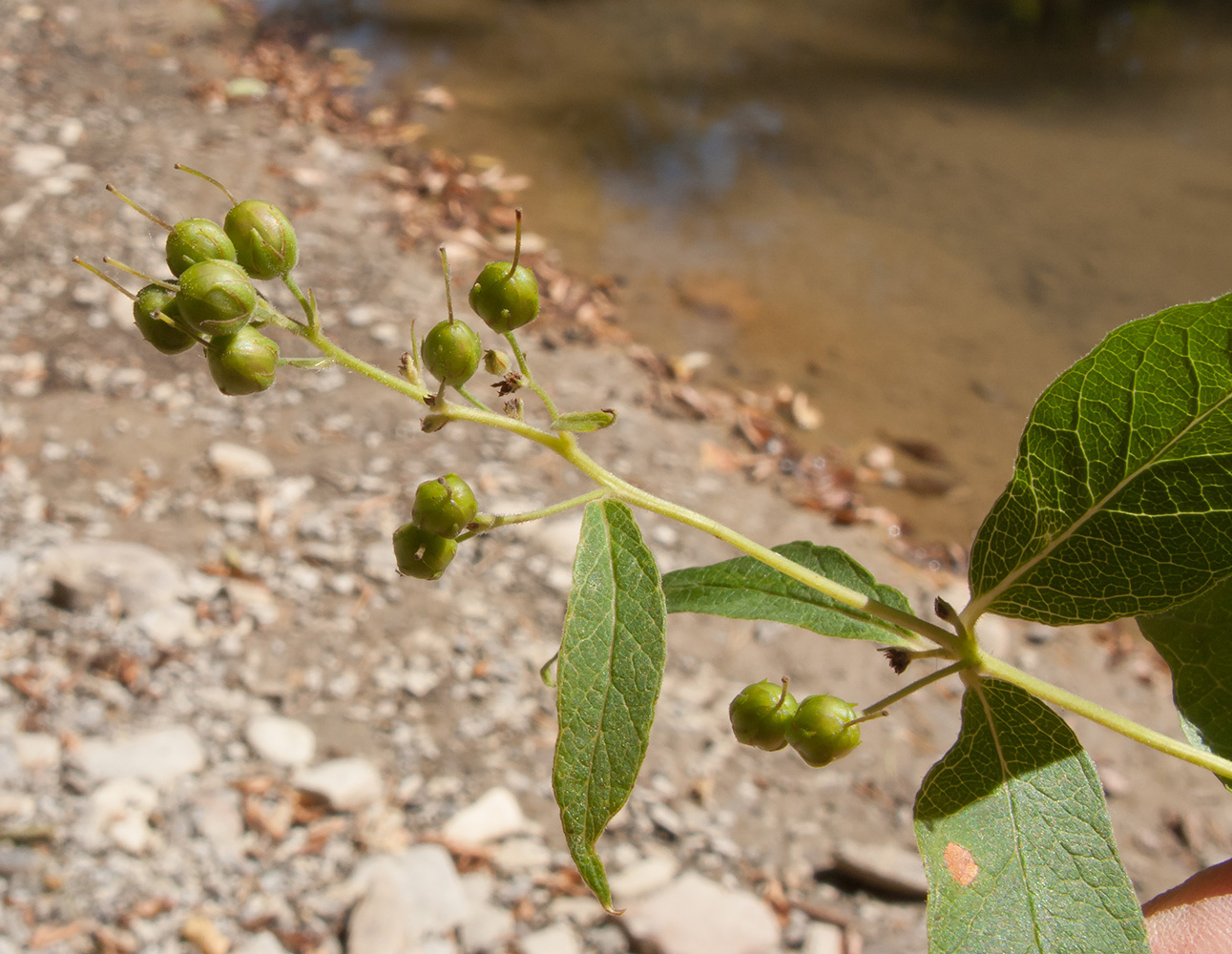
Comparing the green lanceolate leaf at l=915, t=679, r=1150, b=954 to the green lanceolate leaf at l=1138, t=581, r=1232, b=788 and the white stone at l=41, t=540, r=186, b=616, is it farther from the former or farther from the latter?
the white stone at l=41, t=540, r=186, b=616

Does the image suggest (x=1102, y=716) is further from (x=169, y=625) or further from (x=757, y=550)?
(x=169, y=625)

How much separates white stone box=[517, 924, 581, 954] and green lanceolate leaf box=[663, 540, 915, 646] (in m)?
1.98

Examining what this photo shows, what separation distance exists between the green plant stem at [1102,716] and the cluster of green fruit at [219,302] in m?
0.89

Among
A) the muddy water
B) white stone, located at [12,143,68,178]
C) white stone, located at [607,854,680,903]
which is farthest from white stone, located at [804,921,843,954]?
white stone, located at [12,143,68,178]

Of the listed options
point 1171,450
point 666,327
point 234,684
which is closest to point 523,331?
point 666,327

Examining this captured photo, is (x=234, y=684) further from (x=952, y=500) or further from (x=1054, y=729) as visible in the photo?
(x=952, y=500)

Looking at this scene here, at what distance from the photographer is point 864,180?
7496 millimetres

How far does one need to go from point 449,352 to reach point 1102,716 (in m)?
0.82

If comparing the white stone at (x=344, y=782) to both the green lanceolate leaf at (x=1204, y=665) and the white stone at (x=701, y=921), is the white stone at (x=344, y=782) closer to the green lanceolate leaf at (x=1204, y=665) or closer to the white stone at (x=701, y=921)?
the white stone at (x=701, y=921)

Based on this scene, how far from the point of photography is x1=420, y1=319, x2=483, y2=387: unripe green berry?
1.08 metres

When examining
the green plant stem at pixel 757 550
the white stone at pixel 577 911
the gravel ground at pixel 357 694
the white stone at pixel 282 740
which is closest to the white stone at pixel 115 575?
the gravel ground at pixel 357 694

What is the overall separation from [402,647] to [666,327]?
3.04m

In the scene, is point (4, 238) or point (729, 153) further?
point (729, 153)

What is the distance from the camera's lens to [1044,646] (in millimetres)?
4234
